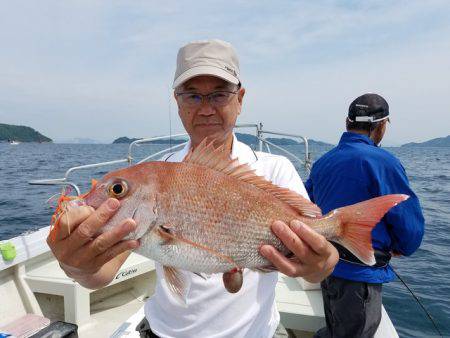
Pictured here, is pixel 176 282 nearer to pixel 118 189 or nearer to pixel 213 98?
pixel 118 189

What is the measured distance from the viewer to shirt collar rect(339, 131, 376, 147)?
3590 millimetres

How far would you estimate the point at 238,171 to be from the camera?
6.33ft

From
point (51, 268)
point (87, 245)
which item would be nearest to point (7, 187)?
point (51, 268)

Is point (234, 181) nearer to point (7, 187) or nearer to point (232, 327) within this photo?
point (232, 327)

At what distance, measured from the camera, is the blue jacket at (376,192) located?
10.6 ft

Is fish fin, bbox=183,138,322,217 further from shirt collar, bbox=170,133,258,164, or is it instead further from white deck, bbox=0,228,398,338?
white deck, bbox=0,228,398,338

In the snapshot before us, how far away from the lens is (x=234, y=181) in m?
1.89

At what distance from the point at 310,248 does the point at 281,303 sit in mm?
2376

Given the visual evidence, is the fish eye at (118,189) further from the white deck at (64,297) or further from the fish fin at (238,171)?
the white deck at (64,297)

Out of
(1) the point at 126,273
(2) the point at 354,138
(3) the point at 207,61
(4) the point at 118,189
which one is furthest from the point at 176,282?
(1) the point at 126,273

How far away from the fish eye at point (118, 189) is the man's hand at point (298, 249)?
73 cm

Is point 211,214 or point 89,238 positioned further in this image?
point 211,214

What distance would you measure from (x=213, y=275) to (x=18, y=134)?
130 meters

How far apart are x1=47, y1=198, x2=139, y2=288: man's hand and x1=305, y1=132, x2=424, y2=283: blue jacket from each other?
7.70 ft
